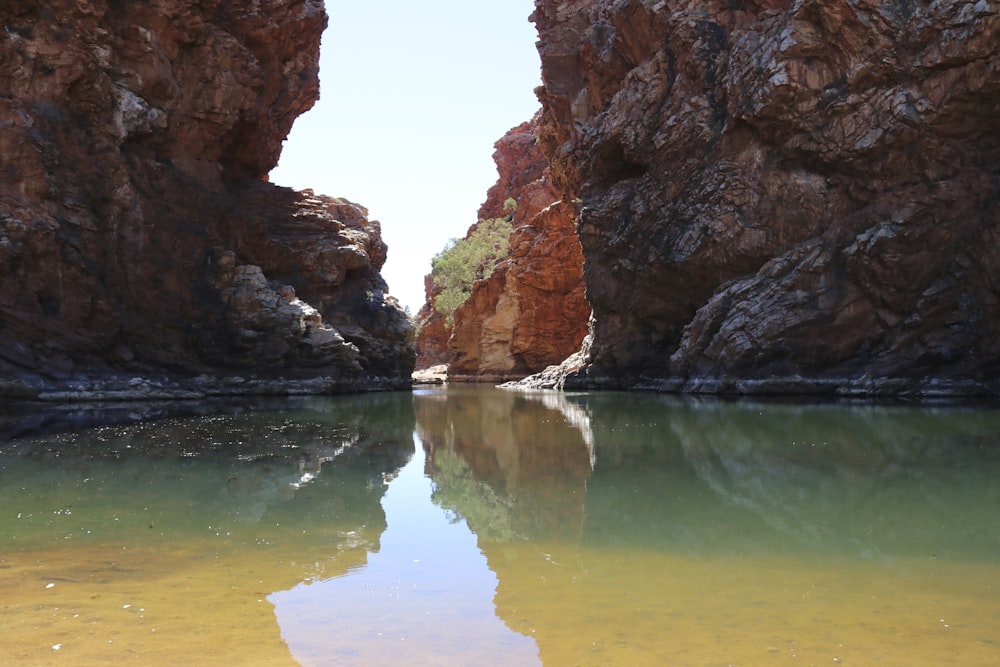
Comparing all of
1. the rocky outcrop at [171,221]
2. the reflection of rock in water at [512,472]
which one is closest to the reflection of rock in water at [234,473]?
the reflection of rock in water at [512,472]

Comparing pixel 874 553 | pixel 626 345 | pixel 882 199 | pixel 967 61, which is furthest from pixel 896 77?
pixel 874 553

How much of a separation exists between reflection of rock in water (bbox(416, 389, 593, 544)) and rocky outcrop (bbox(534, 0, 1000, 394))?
12687 mm

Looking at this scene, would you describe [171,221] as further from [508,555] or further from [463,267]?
[463,267]

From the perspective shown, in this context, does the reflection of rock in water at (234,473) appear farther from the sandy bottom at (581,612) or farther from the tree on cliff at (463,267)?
the tree on cliff at (463,267)

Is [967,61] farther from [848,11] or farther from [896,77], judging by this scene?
[848,11]

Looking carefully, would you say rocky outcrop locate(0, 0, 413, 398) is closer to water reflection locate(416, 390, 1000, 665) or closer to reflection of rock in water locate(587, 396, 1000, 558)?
water reflection locate(416, 390, 1000, 665)

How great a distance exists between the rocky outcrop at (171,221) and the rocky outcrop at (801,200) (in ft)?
49.3

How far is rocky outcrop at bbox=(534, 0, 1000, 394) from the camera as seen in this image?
81.0ft

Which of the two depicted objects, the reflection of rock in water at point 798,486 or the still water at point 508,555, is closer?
the still water at point 508,555

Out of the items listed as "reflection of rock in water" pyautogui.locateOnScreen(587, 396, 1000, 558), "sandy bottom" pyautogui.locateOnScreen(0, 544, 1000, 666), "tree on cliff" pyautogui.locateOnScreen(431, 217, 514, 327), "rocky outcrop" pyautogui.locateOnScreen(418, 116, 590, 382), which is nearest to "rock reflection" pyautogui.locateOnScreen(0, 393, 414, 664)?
"sandy bottom" pyautogui.locateOnScreen(0, 544, 1000, 666)

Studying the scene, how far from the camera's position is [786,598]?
15.0 ft

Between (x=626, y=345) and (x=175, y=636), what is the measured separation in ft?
116

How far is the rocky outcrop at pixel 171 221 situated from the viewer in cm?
2598

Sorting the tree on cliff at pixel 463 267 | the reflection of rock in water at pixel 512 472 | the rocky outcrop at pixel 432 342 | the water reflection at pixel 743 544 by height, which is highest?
the tree on cliff at pixel 463 267
